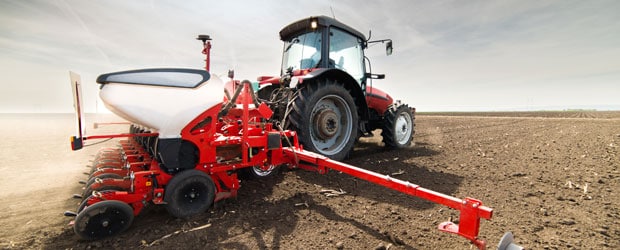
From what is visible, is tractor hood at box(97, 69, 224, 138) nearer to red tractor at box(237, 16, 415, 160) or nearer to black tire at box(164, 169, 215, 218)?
black tire at box(164, 169, 215, 218)

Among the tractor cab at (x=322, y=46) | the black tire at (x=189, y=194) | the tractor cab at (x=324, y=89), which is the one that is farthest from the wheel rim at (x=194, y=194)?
the tractor cab at (x=322, y=46)

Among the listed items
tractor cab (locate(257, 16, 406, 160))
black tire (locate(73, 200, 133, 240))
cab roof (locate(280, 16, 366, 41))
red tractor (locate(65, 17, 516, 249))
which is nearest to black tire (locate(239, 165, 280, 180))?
red tractor (locate(65, 17, 516, 249))

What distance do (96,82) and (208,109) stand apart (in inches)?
32.2

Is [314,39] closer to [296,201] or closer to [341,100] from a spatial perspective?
[341,100]

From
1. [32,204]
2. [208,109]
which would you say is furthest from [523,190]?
[32,204]

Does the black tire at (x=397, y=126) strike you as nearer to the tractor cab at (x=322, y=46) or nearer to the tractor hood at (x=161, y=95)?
the tractor cab at (x=322, y=46)

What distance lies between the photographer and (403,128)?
6039 mm

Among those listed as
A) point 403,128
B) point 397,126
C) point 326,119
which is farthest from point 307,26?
point 403,128

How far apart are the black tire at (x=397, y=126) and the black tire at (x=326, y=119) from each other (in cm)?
141

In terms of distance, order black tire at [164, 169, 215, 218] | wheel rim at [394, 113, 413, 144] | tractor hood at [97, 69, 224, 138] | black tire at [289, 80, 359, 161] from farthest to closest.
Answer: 1. wheel rim at [394, 113, 413, 144]
2. black tire at [289, 80, 359, 161]
3. black tire at [164, 169, 215, 218]
4. tractor hood at [97, 69, 224, 138]

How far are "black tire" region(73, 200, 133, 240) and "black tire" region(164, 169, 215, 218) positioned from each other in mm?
294

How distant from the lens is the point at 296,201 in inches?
109

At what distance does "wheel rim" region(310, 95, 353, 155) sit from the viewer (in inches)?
156

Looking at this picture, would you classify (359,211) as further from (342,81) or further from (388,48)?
(388,48)
